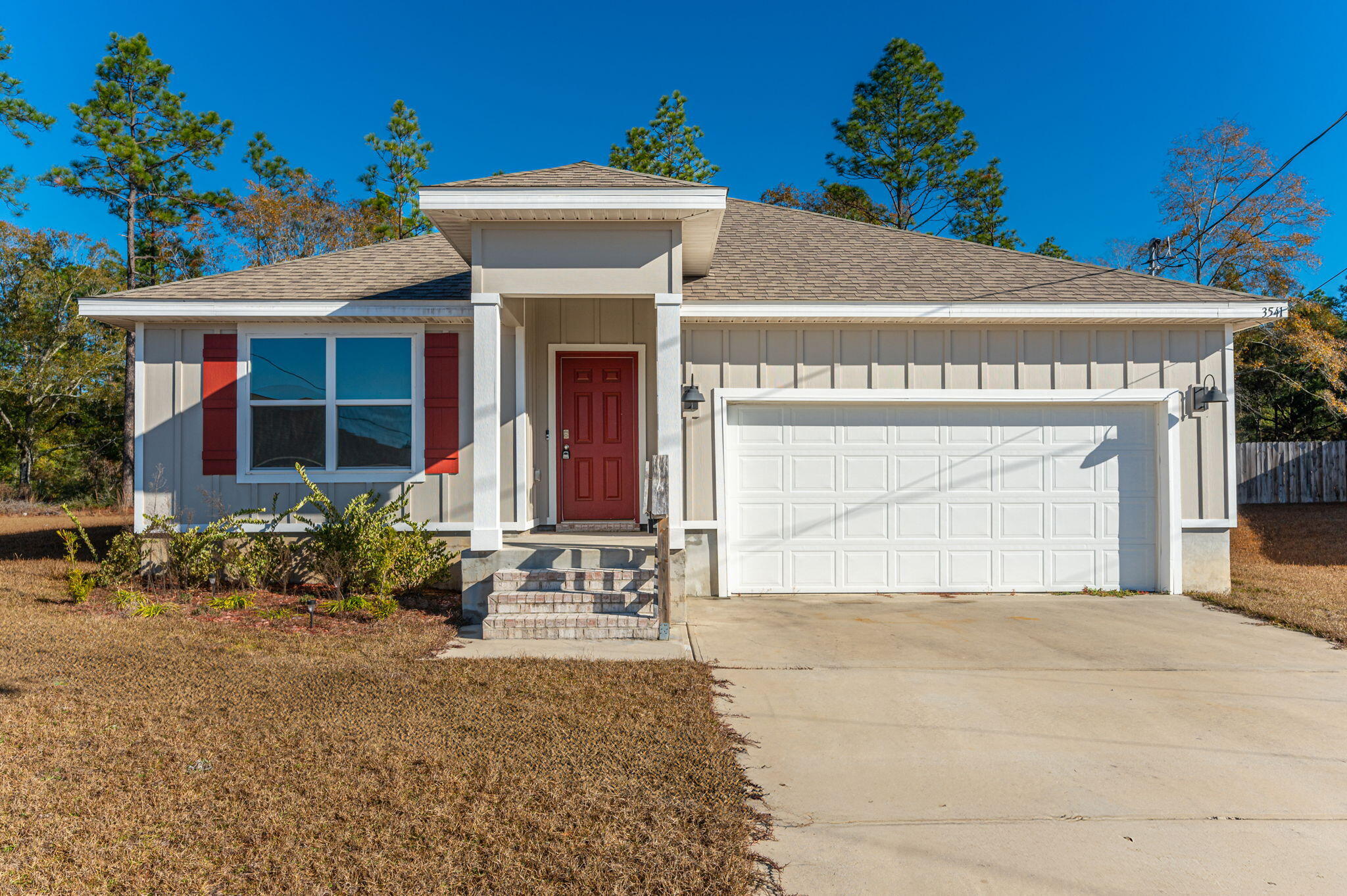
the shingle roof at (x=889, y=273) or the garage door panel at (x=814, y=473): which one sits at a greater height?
the shingle roof at (x=889, y=273)

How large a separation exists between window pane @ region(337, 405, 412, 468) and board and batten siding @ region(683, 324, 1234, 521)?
9.44 ft

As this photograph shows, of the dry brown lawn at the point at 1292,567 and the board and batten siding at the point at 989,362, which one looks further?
the board and batten siding at the point at 989,362

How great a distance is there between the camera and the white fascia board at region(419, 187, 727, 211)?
6336 mm

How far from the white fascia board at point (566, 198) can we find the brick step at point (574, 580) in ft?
9.85

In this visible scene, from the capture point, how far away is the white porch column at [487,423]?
6.48 metres

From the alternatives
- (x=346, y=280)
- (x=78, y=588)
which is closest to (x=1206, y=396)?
(x=346, y=280)

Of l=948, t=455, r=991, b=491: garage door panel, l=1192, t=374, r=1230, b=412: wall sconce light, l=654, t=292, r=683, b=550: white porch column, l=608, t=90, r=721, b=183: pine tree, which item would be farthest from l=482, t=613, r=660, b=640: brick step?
l=608, t=90, r=721, b=183: pine tree

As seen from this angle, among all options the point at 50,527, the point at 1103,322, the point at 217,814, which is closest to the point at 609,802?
the point at 217,814

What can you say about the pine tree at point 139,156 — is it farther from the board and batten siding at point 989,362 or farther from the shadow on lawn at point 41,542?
the board and batten siding at point 989,362

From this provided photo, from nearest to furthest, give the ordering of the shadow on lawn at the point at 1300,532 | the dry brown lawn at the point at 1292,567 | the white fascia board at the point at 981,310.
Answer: the dry brown lawn at the point at 1292,567 < the white fascia board at the point at 981,310 < the shadow on lawn at the point at 1300,532

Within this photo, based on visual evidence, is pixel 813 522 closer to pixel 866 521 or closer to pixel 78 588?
pixel 866 521

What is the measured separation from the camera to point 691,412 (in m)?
7.72

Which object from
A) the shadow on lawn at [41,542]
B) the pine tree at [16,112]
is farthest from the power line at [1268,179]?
the pine tree at [16,112]

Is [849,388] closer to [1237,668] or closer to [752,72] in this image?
[1237,668]
